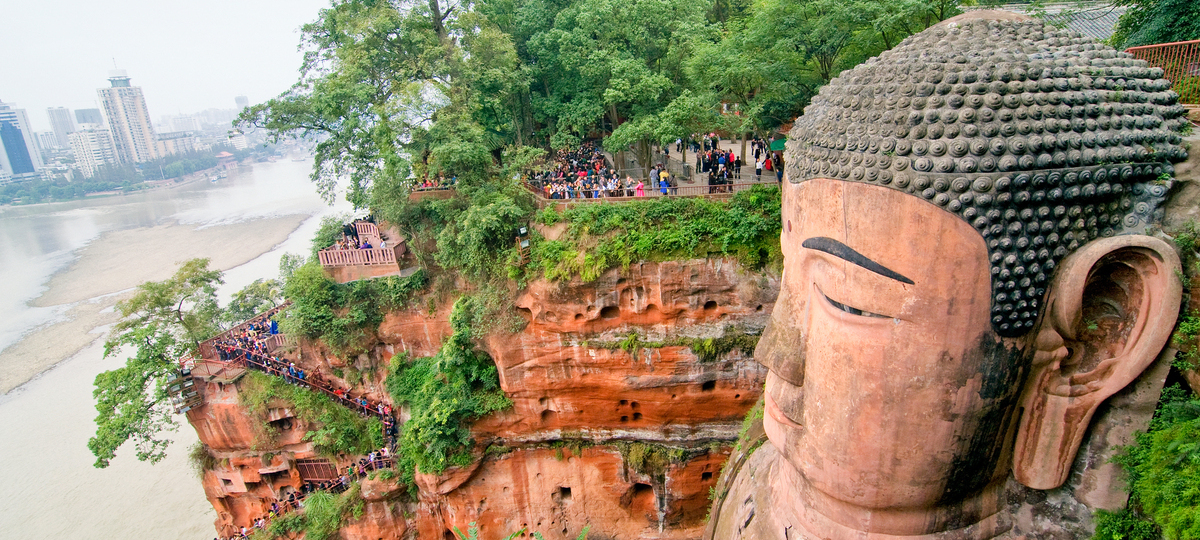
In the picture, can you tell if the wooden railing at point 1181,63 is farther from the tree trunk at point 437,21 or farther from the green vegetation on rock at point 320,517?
the green vegetation on rock at point 320,517

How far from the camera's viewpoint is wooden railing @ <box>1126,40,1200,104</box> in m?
7.52

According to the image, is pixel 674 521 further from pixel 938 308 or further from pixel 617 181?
pixel 938 308

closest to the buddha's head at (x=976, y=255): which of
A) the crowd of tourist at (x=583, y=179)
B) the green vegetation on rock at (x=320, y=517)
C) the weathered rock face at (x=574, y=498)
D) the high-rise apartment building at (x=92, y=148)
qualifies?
the crowd of tourist at (x=583, y=179)

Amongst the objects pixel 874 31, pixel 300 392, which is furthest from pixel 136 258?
pixel 874 31

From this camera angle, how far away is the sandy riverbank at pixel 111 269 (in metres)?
33.8

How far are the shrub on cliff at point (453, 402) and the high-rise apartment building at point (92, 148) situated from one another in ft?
315

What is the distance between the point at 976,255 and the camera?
486 cm

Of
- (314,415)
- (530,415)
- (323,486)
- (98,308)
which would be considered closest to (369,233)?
(314,415)

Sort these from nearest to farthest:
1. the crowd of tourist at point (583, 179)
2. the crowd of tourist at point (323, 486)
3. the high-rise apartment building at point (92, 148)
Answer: the crowd of tourist at point (583, 179), the crowd of tourist at point (323, 486), the high-rise apartment building at point (92, 148)

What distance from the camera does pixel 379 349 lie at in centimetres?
1794

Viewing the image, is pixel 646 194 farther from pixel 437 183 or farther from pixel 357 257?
pixel 357 257

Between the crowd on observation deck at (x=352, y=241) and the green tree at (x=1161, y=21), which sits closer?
the green tree at (x=1161, y=21)

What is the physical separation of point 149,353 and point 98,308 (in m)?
26.9

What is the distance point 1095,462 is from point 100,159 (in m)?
114
